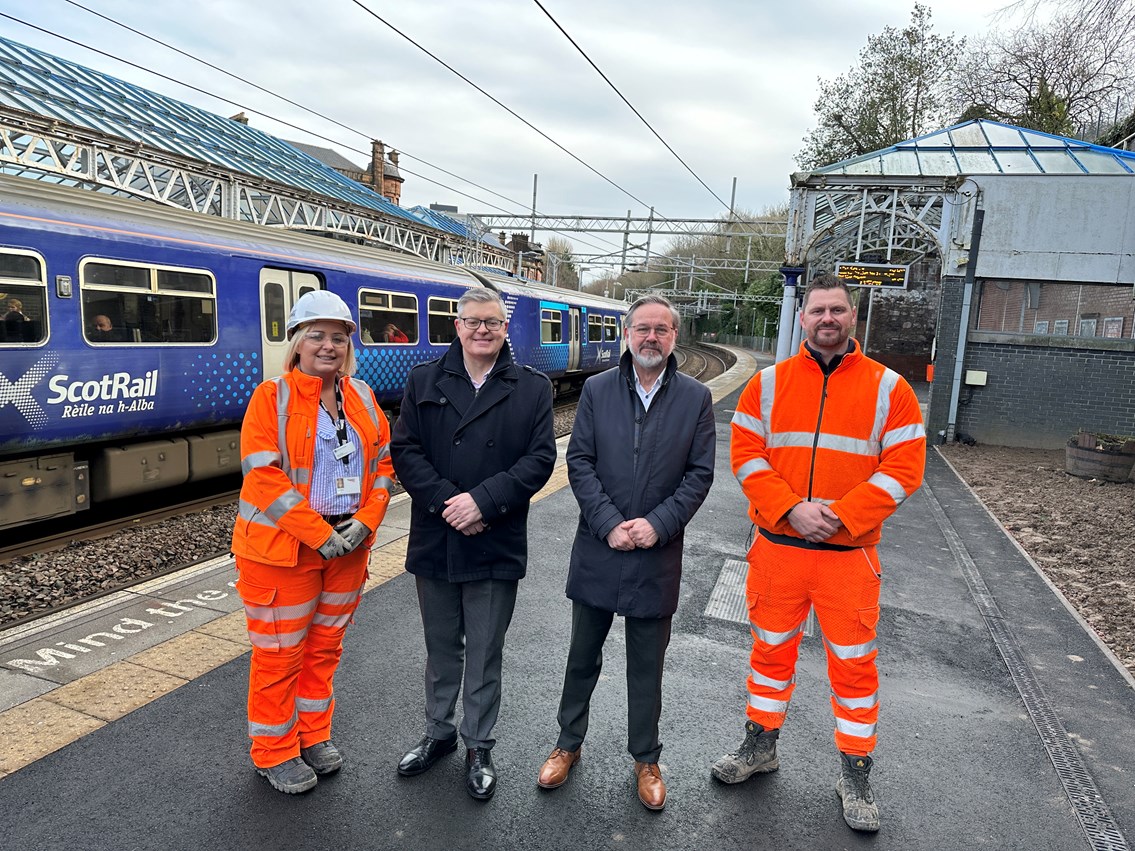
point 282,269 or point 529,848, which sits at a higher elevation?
point 282,269

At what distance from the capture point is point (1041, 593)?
5734 mm

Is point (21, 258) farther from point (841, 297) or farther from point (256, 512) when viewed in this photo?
point (841, 297)

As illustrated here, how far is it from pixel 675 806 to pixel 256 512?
2018mm

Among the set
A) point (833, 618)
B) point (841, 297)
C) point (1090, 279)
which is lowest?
point (833, 618)

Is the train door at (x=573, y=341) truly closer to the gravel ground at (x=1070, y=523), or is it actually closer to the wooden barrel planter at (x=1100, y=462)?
the gravel ground at (x=1070, y=523)

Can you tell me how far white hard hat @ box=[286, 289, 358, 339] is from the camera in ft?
9.66

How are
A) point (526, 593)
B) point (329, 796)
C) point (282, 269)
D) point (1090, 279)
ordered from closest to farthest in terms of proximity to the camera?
point (329, 796) < point (526, 593) < point (282, 269) < point (1090, 279)

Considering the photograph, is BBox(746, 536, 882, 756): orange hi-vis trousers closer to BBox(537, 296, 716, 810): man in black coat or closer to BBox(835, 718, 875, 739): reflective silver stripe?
BBox(835, 718, 875, 739): reflective silver stripe

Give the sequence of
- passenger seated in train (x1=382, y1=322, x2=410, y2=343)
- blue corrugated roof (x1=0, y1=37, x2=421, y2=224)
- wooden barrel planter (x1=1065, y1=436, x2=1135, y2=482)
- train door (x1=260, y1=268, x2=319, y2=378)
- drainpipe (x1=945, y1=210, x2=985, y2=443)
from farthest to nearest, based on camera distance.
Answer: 1. blue corrugated roof (x1=0, y1=37, x2=421, y2=224)
2. drainpipe (x1=945, y1=210, x2=985, y2=443)
3. passenger seated in train (x1=382, y1=322, x2=410, y2=343)
4. wooden barrel planter (x1=1065, y1=436, x2=1135, y2=482)
5. train door (x1=260, y1=268, x2=319, y2=378)

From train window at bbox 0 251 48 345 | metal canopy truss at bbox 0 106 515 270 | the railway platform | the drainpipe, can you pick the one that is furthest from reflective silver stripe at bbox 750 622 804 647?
metal canopy truss at bbox 0 106 515 270

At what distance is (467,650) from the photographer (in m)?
3.18

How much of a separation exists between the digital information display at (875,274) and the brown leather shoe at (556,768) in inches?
561

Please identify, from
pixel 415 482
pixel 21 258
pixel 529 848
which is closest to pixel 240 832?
pixel 529 848

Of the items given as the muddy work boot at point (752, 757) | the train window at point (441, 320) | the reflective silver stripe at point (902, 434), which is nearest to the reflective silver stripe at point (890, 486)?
the reflective silver stripe at point (902, 434)
